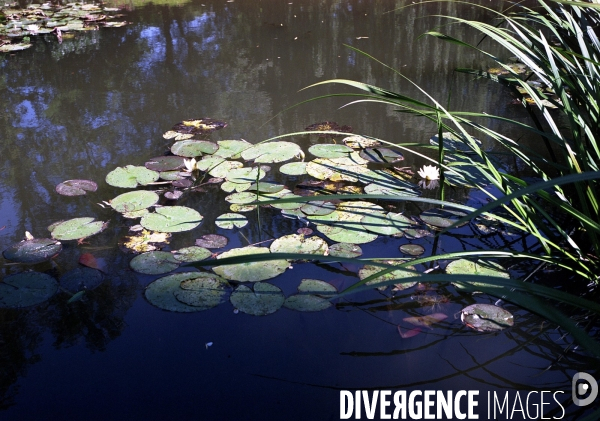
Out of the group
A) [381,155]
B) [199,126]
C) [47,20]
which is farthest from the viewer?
[47,20]

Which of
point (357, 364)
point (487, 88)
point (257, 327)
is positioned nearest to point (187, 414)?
point (257, 327)

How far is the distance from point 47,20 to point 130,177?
3.70m

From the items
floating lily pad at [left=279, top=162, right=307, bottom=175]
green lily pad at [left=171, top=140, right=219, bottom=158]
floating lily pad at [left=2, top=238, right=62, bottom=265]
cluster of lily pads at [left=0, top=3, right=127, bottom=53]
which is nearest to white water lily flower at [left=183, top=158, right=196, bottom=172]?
green lily pad at [left=171, top=140, right=219, bottom=158]

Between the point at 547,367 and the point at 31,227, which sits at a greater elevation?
the point at 31,227

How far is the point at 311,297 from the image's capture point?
1.58 metres

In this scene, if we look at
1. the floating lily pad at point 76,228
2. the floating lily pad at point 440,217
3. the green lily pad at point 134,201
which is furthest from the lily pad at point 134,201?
the floating lily pad at point 440,217

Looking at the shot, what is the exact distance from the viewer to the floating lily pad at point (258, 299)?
155 cm

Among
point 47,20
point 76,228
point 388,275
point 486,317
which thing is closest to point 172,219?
point 76,228

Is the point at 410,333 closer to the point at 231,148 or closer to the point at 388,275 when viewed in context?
the point at 388,275

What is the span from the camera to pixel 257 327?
1.50m

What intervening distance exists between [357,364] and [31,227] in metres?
1.37

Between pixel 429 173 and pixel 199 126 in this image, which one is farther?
pixel 199 126

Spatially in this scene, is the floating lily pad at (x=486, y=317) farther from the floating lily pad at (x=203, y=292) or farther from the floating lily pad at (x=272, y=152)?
the floating lily pad at (x=272, y=152)

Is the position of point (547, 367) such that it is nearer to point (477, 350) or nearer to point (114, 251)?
point (477, 350)
